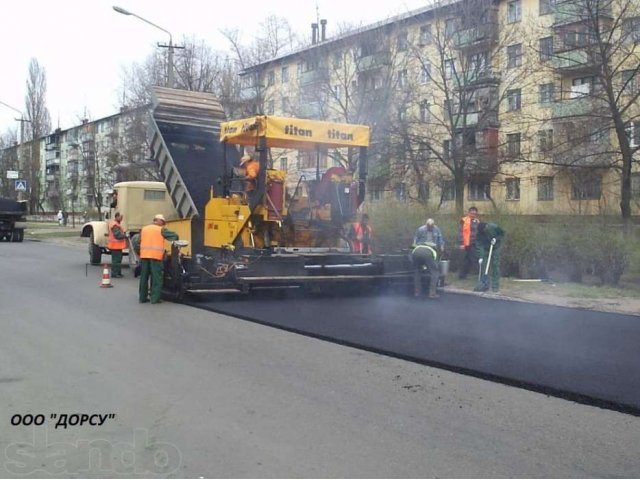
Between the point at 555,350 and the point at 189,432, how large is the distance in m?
4.25

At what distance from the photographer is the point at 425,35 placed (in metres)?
23.1

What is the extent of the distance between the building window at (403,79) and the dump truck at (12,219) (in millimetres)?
18367

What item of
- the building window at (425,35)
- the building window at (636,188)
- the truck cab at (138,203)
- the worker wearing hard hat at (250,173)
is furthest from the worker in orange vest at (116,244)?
the building window at (636,188)

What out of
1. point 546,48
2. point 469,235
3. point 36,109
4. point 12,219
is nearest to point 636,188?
point 546,48

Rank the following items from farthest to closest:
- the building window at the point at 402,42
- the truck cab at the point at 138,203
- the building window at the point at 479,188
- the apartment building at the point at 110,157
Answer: the apartment building at the point at 110,157
the building window at the point at 479,188
the building window at the point at 402,42
the truck cab at the point at 138,203

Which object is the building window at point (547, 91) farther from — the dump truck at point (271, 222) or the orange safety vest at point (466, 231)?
the dump truck at point (271, 222)

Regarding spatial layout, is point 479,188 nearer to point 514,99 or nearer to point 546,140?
point 514,99

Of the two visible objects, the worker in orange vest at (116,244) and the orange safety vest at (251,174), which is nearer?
the orange safety vest at (251,174)

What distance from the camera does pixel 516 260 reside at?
13.9 metres

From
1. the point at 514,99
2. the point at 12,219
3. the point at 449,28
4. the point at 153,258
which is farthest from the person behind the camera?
the point at 12,219

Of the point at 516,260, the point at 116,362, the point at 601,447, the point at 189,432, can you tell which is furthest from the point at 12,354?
the point at 516,260

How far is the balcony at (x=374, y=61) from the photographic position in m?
23.1

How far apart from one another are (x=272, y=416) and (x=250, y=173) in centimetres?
637

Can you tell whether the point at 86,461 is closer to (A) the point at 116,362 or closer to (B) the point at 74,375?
(B) the point at 74,375
